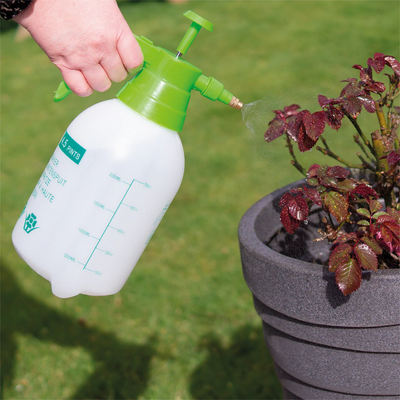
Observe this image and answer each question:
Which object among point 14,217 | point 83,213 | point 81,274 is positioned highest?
point 83,213

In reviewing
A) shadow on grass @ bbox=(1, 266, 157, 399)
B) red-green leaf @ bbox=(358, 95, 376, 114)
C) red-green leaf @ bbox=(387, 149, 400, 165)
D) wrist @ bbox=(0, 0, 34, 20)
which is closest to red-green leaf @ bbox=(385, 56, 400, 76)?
red-green leaf @ bbox=(358, 95, 376, 114)

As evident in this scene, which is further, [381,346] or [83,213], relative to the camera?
[83,213]

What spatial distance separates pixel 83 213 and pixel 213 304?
5.39 ft

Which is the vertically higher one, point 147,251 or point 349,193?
point 349,193

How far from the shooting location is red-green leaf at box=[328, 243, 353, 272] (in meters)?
1.20

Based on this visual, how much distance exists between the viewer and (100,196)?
143 centimetres

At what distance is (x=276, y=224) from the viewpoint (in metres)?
1.73

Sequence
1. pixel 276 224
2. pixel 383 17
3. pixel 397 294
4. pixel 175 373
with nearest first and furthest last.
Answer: pixel 397 294 < pixel 276 224 < pixel 175 373 < pixel 383 17

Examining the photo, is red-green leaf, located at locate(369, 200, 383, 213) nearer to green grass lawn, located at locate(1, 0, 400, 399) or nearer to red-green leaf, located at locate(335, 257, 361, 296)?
red-green leaf, located at locate(335, 257, 361, 296)

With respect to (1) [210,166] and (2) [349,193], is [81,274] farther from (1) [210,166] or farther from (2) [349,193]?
(1) [210,166]

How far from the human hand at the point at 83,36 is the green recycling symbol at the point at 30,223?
43 cm

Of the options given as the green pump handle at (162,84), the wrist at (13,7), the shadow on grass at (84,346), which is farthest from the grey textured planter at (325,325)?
the shadow on grass at (84,346)

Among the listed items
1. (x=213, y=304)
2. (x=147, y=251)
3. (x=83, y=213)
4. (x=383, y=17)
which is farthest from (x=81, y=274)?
(x=383, y=17)

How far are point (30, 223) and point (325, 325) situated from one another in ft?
3.03
